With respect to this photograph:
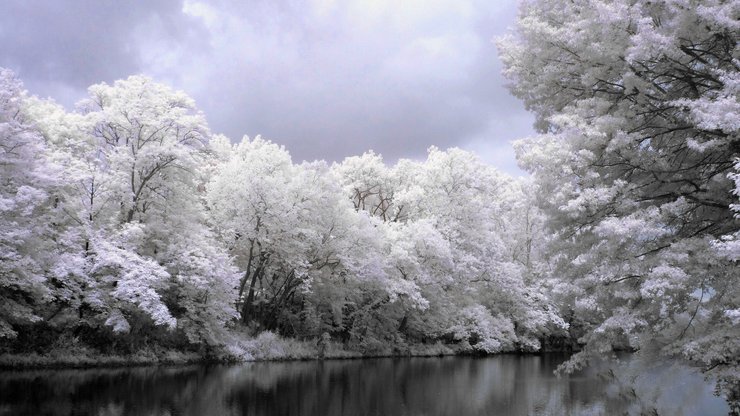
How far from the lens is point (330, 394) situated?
1816 centimetres

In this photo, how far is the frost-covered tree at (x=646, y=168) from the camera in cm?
978

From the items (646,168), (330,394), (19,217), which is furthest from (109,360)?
(646,168)

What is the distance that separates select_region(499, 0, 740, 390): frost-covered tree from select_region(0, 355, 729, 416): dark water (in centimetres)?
205

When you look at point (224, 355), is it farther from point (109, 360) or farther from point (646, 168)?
point (646, 168)

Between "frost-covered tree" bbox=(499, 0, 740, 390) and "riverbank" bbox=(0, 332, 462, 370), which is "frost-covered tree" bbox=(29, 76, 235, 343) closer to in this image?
"riverbank" bbox=(0, 332, 462, 370)

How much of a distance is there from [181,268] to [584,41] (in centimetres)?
1906

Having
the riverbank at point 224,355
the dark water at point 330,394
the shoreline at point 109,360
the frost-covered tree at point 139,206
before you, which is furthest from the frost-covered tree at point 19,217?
the dark water at point 330,394

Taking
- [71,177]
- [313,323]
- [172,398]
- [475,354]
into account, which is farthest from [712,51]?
[475,354]

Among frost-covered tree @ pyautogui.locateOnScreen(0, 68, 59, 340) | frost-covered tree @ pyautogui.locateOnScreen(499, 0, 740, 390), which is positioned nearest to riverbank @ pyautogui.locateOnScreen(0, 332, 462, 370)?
frost-covered tree @ pyautogui.locateOnScreen(0, 68, 59, 340)

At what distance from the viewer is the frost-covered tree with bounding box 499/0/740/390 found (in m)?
9.78

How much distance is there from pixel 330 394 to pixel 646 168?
38.2 feet

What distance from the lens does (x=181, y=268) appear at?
81.8 feet

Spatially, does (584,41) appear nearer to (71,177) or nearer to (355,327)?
(71,177)

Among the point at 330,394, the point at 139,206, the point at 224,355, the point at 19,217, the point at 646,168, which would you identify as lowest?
the point at 330,394
